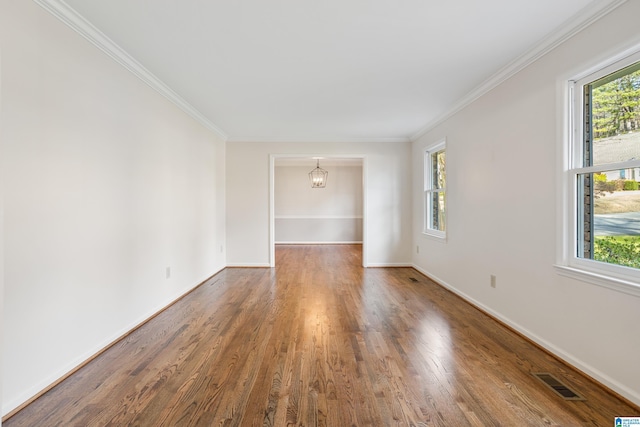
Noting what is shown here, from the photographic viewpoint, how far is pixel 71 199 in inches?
79.1

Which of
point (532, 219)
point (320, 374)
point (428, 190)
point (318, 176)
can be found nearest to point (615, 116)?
point (532, 219)

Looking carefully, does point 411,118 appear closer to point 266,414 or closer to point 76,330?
point 266,414

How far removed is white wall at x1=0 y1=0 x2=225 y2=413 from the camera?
1636 millimetres

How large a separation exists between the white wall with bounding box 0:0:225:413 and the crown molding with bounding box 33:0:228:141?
0.05 meters

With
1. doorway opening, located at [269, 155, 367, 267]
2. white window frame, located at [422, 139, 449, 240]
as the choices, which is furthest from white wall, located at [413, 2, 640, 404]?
doorway opening, located at [269, 155, 367, 267]

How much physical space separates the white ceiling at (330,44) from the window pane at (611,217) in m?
1.06

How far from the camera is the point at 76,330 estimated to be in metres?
2.05

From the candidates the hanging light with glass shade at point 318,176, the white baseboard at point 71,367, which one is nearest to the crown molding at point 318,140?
the hanging light with glass shade at point 318,176

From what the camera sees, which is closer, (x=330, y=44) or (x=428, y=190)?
(x=330, y=44)

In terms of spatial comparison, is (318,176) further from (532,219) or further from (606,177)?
(606,177)

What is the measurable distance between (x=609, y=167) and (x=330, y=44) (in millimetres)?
2070

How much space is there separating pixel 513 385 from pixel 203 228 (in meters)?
4.04

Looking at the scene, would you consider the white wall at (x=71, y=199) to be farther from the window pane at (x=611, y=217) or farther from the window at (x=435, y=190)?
the window at (x=435, y=190)

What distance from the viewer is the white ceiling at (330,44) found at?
1.92 metres
